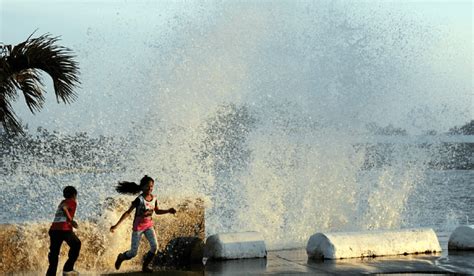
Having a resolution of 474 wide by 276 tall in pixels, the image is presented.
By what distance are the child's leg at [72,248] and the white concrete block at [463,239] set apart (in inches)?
279

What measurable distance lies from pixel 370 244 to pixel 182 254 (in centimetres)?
305

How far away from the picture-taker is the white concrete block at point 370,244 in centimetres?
1379

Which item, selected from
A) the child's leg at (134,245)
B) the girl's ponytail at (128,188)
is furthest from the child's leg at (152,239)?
the girl's ponytail at (128,188)

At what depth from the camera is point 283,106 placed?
25.8 metres

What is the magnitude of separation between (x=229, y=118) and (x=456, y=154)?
10416 cm

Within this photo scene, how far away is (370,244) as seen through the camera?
1410 cm

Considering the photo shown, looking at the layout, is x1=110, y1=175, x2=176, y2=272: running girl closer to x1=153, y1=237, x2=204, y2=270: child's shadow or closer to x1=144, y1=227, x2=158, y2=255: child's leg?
x1=144, y1=227, x2=158, y2=255: child's leg

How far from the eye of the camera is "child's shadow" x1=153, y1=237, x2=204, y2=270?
13047 millimetres

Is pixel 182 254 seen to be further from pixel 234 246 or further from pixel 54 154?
pixel 54 154

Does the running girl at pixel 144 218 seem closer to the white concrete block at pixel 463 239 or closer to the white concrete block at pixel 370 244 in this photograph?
the white concrete block at pixel 370 244

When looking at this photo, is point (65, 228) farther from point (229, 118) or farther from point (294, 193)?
point (229, 118)

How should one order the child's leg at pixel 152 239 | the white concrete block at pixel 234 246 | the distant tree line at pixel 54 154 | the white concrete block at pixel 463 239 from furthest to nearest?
the distant tree line at pixel 54 154 < the white concrete block at pixel 463 239 < the white concrete block at pixel 234 246 < the child's leg at pixel 152 239

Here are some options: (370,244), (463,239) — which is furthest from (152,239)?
(463,239)

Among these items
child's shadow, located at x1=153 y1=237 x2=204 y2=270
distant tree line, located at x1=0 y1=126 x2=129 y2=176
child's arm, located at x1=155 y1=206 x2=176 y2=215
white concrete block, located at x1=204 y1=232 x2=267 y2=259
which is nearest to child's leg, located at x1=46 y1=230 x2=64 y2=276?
child's arm, located at x1=155 y1=206 x2=176 y2=215
